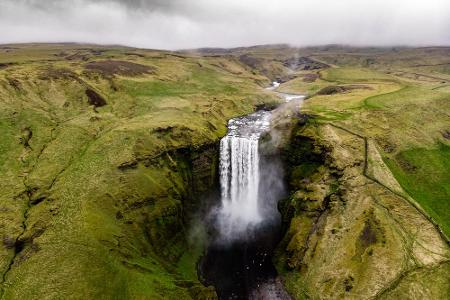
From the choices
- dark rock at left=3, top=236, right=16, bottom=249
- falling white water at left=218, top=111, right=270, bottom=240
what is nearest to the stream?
falling white water at left=218, top=111, right=270, bottom=240

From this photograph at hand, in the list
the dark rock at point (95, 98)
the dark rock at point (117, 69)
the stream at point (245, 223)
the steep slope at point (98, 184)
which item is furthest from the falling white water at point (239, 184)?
the dark rock at point (117, 69)

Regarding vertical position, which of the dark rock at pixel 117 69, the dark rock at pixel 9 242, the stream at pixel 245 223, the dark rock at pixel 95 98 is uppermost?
the dark rock at pixel 117 69

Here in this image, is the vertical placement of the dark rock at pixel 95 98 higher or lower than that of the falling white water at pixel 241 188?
higher

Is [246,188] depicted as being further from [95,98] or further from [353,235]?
[95,98]

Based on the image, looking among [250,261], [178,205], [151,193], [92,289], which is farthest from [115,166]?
[250,261]

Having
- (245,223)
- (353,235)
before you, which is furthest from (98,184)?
(353,235)

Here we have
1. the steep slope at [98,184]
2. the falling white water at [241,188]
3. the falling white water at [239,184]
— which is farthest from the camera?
the falling white water at [239,184]

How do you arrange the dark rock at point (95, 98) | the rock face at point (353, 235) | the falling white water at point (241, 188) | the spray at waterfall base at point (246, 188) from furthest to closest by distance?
the dark rock at point (95, 98)
the falling white water at point (241, 188)
the spray at waterfall base at point (246, 188)
the rock face at point (353, 235)

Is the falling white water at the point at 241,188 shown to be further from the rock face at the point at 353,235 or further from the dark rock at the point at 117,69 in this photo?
the dark rock at the point at 117,69
